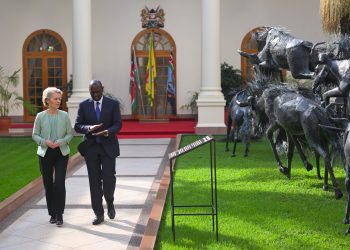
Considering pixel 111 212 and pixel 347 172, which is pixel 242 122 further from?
pixel 347 172

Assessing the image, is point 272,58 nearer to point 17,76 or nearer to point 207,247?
point 207,247

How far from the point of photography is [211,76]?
17125 millimetres

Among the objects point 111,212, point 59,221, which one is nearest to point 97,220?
point 111,212

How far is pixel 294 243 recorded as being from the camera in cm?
566

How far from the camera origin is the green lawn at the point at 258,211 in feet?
18.9

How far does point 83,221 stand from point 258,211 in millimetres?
2148

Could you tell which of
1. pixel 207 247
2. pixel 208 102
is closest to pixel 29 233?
pixel 207 247

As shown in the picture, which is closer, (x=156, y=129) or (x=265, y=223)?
(x=265, y=223)

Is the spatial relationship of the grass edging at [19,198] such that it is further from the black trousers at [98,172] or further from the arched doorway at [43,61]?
the arched doorway at [43,61]

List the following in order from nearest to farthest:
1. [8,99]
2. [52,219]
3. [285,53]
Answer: [52,219] → [285,53] → [8,99]

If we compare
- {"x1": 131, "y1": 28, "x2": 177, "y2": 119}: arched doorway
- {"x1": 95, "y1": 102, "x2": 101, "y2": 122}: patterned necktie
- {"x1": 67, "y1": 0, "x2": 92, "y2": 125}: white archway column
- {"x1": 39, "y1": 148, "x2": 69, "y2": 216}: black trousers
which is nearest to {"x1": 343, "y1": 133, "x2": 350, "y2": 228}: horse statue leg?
{"x1": 95, "y1": 102, "x2": 101, "y2": 122}: patterned necktie

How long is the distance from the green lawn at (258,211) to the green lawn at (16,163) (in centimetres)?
262

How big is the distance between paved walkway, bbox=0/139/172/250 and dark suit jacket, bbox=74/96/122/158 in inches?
34.9

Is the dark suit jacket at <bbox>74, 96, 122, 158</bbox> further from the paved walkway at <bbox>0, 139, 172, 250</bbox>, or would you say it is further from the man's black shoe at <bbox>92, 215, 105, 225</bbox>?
the paved walkway at <bbox>0, 139, 172, 250</bbox>
